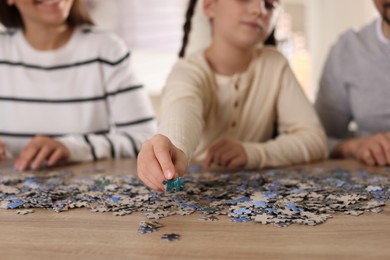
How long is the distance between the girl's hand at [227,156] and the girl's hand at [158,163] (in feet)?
1.40

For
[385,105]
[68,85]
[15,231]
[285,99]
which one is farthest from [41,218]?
[385,105]

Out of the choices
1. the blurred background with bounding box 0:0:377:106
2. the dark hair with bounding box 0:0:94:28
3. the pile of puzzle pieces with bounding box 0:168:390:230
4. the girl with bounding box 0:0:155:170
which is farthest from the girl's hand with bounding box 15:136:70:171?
the blurred background with bounding box 0:0:377:106

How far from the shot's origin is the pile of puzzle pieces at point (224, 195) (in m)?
0.86

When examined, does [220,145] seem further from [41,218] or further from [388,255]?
[388,255]

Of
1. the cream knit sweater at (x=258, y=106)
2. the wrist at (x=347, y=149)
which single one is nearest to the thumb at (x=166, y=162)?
the cream knit sweater at (x=258, y=106)

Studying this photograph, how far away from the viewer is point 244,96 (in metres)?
1.65

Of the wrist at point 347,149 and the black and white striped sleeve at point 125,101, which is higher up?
the black and white striped sleeve at point 125,101

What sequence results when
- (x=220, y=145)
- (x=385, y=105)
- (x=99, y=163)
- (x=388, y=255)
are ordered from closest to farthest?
(x=388, y=255)
(x=220, y=145)
(x=99, y=163)
(x=385, y=105)

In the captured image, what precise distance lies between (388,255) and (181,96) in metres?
0.87

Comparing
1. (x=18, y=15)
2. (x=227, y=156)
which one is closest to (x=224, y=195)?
(x=227, y=156)

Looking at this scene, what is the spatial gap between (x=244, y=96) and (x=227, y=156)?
0.37 m

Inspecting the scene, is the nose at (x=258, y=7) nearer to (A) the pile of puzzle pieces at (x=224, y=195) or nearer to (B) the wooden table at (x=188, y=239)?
(A) the pile of puzzle pieces at (x=224, y=195)

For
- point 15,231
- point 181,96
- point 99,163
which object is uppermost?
point 181,96

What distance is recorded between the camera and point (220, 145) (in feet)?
4.53
